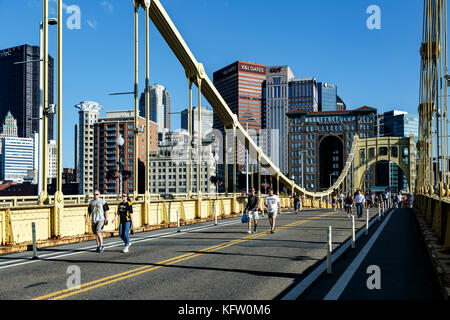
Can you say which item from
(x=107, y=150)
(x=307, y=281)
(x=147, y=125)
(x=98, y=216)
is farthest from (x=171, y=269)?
(x=107, y=150)

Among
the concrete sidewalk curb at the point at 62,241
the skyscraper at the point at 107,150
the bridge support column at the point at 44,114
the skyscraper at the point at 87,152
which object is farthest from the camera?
the skyscraper at the point at 87,152

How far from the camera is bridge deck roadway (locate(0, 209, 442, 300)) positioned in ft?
25.6

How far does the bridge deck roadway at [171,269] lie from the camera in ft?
25.6

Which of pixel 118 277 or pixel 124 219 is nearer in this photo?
pixel 118 277

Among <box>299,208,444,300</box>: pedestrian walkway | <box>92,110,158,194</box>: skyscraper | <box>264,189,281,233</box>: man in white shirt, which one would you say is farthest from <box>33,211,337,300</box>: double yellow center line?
<box>92,110,158,194</box>: skyscraper

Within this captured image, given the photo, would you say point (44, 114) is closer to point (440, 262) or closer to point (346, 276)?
point (346, 276)

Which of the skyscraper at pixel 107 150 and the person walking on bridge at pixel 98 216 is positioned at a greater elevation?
the skyscraper at pixel 107 150

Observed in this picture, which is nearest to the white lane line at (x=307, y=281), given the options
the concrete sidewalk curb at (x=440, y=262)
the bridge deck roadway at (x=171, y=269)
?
the bridge deck roadway at (x=171, y=269)

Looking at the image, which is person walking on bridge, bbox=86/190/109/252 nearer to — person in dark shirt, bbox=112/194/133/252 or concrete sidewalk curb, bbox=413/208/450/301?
person in dark shirt, bbox=112/194/133/252

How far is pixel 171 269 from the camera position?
1010cm

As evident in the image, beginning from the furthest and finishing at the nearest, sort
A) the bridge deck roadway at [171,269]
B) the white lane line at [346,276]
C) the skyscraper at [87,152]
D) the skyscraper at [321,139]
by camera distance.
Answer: the skyscraper at [87,152] < the skyscraper at [321,139] < the bridge deck roadway at [171,269] < the white lane line at [346,276]

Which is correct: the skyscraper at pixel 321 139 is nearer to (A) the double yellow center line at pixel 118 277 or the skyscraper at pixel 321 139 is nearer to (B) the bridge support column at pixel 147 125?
(B) the bridge support column at pixel 147 125

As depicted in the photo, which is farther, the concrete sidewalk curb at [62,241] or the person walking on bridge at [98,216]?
the concrete sidewalk curb at [62,241]
